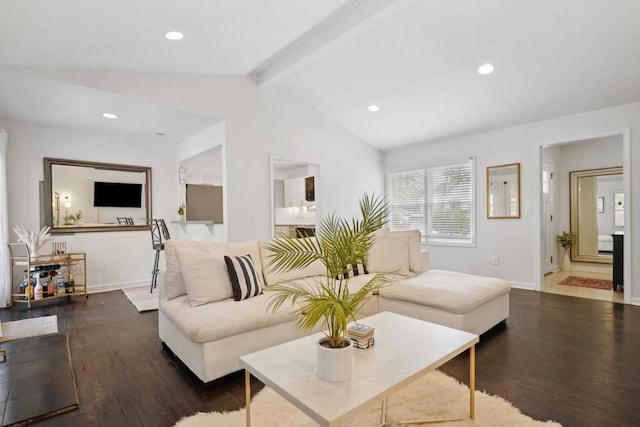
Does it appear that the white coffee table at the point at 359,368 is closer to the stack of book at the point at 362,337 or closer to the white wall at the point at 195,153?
the stack of book at the point at 362,337

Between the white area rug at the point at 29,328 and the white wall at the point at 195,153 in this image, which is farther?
the white wall at the point at 195,153

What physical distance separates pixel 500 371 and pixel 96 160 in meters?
5.60

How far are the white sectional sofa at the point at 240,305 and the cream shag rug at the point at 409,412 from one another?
1.31 ft

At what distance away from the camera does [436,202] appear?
6.04 metres

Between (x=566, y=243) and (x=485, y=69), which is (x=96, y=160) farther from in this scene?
(x=566, y=243)

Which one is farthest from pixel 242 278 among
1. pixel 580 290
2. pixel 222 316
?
pixel 580 290

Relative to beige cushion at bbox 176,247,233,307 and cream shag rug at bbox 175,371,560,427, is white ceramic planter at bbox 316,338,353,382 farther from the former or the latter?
beige cushion at bbox 176,247,233,307

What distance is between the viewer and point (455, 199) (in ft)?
19.0

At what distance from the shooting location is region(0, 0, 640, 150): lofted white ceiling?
8.82ft

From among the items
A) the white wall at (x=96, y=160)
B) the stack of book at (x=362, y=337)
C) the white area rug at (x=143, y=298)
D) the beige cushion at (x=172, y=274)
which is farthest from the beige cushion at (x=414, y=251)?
the white wall at (x=96, y=160)

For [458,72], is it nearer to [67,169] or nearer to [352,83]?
[352,83]

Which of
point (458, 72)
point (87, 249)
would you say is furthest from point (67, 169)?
point (458, 72)

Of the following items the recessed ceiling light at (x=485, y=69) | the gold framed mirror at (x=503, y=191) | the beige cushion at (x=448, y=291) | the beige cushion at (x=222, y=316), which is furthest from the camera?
the gold framed mirror at (x=503, y=191)

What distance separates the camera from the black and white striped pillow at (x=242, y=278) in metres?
2.75
